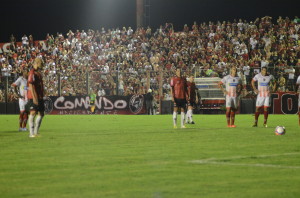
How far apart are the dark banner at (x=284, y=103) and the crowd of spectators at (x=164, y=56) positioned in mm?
535

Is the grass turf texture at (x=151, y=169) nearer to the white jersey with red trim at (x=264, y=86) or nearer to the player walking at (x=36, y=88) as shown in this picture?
the player walking at (x=36, y=88)

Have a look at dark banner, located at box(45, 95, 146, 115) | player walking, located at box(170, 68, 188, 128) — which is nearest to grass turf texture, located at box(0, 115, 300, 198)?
player walking, located at box(170, 68, 188, 128)

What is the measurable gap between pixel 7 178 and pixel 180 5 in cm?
4959

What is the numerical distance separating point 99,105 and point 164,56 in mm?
5488

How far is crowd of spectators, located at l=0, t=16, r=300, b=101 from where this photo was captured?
38438mm

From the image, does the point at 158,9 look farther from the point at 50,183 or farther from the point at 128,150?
the point at 50,183

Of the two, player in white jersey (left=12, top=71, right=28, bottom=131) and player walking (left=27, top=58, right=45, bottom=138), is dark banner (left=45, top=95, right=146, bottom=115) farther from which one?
player walking (left=27, top=58, right=45, bottom=138)

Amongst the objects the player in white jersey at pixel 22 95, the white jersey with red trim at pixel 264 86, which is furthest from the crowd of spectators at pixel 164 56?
the player in white jersey at pixel 22 95

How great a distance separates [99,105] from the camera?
148ft

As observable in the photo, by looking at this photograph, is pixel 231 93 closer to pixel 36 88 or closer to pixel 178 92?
pixel 178 92

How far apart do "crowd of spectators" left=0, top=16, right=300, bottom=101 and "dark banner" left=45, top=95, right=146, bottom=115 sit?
1.45 feet

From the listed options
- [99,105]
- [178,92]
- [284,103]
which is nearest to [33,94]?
[178,92]

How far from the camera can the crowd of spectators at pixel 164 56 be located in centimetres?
3844

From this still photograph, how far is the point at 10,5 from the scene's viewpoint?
67.8 meters
